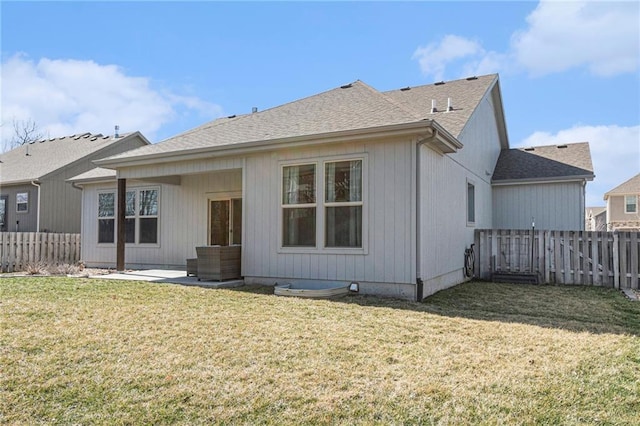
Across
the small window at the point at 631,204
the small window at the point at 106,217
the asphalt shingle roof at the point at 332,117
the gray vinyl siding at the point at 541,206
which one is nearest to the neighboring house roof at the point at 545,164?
the gray vinyl siding at the point at 541,206

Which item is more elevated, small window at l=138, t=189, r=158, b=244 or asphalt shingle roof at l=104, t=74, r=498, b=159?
asphalt shingle roof at l=104, t=74, r=498, b=159

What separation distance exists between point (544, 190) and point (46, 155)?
20891 mm

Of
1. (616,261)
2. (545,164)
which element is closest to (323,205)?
(616,261)

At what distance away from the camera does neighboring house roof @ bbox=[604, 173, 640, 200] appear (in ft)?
102

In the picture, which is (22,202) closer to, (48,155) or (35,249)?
(48,155)

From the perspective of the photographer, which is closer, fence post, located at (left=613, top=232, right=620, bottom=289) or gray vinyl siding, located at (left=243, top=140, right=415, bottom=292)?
gray vinyl siding, located at (left=243, top=140, right=415, bottom=292)

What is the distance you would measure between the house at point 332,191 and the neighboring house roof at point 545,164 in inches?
90.1

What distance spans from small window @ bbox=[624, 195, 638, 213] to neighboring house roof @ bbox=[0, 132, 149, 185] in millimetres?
32374

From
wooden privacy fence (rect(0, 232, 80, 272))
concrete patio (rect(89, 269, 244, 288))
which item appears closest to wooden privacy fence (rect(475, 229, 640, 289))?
concrete patio (rect(89, 269, 244, 288))

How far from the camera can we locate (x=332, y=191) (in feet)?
26.1

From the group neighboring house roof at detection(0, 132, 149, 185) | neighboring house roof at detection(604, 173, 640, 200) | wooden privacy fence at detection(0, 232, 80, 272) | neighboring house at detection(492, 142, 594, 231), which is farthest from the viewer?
neighboring house roof at detection(604, 173, 640, 200)

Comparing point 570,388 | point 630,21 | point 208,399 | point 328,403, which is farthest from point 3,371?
point 630,21

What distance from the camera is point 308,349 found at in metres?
4.29

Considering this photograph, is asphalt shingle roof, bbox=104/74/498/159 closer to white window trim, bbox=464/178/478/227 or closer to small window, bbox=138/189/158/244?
white window trim, bbox=464/178/478/227
